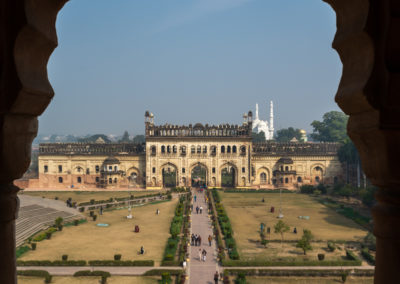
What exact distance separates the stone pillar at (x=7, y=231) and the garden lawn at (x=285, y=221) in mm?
20115

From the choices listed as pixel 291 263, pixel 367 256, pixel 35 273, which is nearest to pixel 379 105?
pixel 291 263

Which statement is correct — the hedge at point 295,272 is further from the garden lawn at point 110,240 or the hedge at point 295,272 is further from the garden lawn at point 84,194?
the garden lawn at point 84,194

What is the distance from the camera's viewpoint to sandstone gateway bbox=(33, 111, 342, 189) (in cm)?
5309

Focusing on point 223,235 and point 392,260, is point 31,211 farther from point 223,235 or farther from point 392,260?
point 392,260

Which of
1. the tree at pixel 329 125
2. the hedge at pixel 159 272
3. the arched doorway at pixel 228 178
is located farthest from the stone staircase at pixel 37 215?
the tree at pixel 329 125

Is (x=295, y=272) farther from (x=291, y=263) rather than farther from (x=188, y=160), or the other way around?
(x=188, y=160)

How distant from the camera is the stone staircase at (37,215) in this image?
27.2m

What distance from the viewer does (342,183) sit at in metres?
52.5

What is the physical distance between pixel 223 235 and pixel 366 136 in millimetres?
25561

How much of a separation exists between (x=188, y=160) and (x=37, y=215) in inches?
981

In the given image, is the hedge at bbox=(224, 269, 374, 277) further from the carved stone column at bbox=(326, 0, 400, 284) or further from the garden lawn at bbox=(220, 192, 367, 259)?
the carved stone column at bbox=(326, 0, 400, 284)

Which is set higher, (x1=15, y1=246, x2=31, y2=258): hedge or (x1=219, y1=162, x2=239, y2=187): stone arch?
(x1=219, y1=162, x2=239, y2=187): stone arch

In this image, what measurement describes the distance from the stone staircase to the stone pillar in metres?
24.3

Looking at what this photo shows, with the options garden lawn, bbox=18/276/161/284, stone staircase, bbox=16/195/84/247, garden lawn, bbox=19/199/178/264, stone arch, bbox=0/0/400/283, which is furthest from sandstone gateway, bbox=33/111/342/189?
stone arch, bbox=0/0/400/283
